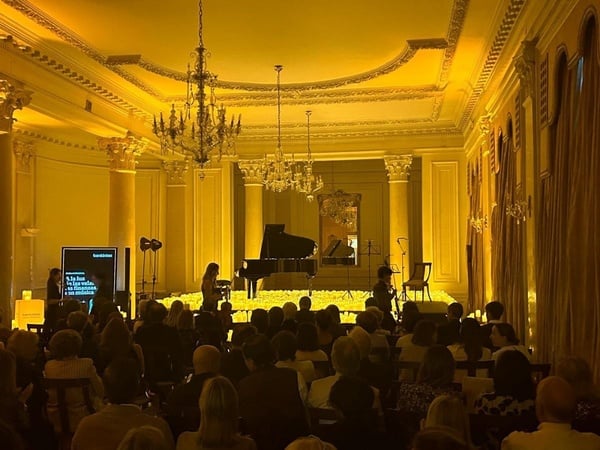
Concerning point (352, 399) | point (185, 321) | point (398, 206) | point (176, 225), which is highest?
point (398, 206)

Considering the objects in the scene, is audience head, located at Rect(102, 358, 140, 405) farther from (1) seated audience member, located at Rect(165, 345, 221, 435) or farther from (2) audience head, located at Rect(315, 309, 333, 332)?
(2) audience head, located at Rect(315, 309, 333, 332)

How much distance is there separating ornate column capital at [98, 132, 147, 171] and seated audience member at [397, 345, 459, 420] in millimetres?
10763

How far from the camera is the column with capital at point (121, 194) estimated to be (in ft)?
44.6

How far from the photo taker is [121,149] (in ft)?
44.8

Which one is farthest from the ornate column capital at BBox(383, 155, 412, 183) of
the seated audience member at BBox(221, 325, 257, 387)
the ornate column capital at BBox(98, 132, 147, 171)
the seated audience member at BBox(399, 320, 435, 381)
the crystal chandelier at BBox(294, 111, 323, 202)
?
the seated audience member at BBox(221, 325, 257, 387)

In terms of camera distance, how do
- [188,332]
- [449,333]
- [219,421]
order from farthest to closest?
1. [188,332]
2. [449,333]
3. [219,421]

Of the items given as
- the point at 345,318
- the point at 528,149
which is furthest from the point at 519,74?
the point at 345,318

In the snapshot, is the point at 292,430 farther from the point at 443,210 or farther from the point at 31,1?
the point at 443,210

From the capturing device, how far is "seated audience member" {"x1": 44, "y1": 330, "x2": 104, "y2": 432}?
4.34m

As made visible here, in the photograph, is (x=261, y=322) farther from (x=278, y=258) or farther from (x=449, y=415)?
(x=278, y=258)

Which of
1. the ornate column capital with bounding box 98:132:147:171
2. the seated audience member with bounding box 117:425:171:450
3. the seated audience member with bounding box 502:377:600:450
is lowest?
the seated audience member with bounding box 502:377:600:450

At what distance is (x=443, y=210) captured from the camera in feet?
54.4

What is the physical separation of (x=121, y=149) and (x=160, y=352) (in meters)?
8.73

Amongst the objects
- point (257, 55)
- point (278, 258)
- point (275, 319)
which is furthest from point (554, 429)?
point (278, 258)
